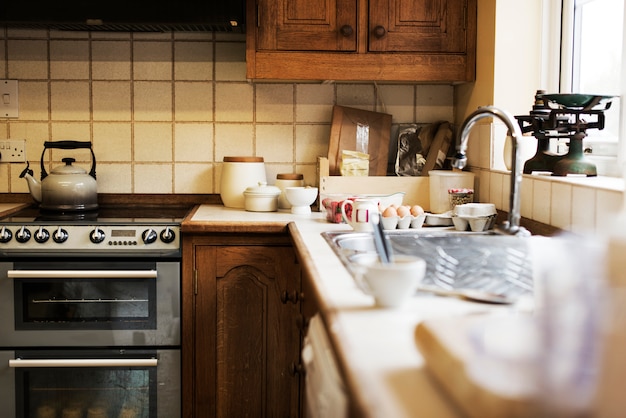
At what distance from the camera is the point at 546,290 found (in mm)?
734

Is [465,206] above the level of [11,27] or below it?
below

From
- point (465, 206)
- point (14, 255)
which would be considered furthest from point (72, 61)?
point (465, 206)

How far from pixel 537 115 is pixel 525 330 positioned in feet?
5.19

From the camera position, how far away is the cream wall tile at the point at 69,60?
3.22 meters

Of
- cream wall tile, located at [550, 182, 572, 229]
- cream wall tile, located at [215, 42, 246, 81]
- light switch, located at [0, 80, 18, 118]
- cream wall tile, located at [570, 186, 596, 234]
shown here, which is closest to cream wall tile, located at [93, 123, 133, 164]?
light switch, located at [0, 80, 18, 118]

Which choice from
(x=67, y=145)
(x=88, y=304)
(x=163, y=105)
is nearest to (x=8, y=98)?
(x=67, y=145)

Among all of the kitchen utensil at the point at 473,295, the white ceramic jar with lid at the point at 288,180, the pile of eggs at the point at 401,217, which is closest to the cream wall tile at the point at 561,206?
the pile of eggs at the point at 401,217

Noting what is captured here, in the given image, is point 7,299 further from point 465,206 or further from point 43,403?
point 465,206

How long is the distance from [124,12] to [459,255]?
147 cm

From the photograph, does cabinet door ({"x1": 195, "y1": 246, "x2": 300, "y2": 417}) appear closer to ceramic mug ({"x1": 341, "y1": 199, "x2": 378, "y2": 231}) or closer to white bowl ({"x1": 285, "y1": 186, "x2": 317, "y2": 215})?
white bowl ({"x1": 285, "y1": 186, "x2": 317, "y2": 215})

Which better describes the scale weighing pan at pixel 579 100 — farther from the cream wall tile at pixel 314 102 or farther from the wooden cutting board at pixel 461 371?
the wooden cutting board at pixel 461 371

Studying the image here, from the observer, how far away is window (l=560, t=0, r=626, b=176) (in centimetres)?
250

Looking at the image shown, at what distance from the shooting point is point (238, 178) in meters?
3.08

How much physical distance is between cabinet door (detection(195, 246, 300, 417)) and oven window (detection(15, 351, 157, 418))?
0.18m
